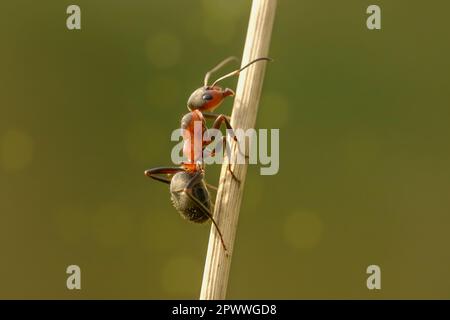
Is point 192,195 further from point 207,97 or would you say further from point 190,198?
point 207,97

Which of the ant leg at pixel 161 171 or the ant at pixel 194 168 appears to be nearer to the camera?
the ant at pixel 194 168

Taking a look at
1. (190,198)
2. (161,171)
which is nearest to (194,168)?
(161,171)

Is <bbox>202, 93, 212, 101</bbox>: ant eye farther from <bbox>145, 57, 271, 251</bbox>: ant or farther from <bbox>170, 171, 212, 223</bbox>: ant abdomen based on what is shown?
<bbox>170, 171, 212, 223</bbox>: ant abdomen

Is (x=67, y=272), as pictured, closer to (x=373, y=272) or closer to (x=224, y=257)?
(x=373, y=272)

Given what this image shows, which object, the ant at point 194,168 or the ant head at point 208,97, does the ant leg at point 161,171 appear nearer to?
the ant at point 194,168

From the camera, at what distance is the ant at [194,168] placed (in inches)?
78.9

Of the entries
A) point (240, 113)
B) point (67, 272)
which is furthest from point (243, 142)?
point (67, 272)

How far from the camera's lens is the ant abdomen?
1.99m

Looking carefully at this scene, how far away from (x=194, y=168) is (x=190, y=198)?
0.24 meters

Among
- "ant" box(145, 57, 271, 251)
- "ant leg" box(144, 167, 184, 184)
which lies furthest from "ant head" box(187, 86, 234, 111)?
"ant leg" box(144, 167, 184, 184)

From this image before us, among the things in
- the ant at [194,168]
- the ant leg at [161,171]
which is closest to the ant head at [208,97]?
the ant at [194,168]

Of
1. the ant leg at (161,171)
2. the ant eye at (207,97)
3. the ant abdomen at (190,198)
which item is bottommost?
the ant abdomen at (190,198)

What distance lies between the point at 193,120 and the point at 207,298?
88cm

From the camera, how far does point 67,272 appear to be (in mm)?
3646
